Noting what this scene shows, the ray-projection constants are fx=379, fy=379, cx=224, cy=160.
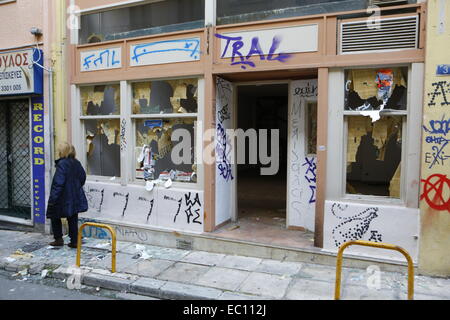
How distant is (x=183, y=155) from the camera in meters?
7.35

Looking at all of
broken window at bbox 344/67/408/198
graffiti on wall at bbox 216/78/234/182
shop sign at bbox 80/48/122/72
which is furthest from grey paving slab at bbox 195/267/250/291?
shop sign at bbox 80/48/122/72

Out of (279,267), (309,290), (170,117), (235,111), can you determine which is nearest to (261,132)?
(235,111)

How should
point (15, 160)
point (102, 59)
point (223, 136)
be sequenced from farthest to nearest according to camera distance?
point (15, 160), point (102, 59), point (223, 136)

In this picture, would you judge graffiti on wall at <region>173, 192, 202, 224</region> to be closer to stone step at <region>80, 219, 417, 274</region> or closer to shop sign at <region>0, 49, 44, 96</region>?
stone step at <region>80, 219, 417, 274</region>

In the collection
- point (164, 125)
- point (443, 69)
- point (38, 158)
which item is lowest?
point (38, 158)

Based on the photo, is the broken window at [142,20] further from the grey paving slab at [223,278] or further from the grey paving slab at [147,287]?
the grey paving slab at [147,287]

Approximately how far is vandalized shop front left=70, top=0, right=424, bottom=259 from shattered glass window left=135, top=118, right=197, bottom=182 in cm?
2

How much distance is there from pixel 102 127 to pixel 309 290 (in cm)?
542

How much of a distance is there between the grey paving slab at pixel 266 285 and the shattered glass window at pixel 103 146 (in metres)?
3.91

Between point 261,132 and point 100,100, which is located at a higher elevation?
point 100,100

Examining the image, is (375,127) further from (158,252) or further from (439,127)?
(158,252)

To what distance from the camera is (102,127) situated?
26.6ft

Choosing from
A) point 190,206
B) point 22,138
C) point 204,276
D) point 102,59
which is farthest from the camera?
point 22,138
